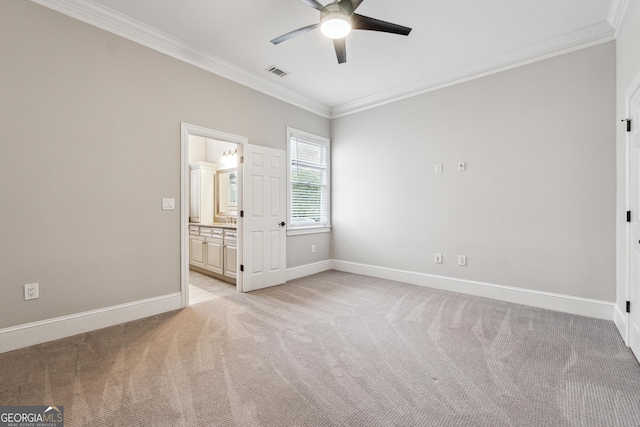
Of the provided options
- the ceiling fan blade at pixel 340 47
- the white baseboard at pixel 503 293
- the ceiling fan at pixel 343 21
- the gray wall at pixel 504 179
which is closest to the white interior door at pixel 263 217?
the gray wall at pixel 504 179

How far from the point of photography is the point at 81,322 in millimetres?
2744

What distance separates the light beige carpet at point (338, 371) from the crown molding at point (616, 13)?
2961 mm

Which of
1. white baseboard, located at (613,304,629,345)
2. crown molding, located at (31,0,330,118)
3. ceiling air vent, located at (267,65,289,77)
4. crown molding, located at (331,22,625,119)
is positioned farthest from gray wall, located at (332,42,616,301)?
crown molding, located at (31,0,330,118)

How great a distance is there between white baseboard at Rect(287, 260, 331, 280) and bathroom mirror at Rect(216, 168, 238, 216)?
1.83m

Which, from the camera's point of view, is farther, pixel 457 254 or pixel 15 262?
pixel 457 254

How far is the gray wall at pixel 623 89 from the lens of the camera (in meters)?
2.39

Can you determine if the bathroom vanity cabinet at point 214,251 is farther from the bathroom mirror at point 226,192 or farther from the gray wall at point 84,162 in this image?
the gray wall at point 84,162

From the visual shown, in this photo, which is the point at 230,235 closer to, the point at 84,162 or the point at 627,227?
the point at 84,162

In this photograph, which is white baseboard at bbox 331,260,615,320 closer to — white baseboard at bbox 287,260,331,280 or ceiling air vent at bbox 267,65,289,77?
white baseboard at bbox 287,260,331,280

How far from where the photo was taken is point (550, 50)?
3346 millimetres

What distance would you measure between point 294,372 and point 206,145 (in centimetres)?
588

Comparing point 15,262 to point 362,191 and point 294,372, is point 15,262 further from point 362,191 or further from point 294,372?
point 362,191

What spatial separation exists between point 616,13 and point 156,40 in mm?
4618

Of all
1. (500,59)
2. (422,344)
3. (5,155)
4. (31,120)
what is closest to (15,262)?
(5,155)
